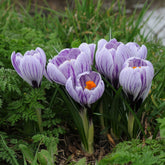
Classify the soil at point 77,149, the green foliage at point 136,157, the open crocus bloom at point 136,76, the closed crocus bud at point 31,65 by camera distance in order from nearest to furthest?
the green foliage at point 136,157 → the open crocus bloom at point 136,76 → the closed crocus bud at point 31,65 → the soil at point 77,149

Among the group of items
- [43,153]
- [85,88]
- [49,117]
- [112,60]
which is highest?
[112,60]

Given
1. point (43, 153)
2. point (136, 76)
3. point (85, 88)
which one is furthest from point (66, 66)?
point (43, 153)

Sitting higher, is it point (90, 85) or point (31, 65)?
point (31, 65)

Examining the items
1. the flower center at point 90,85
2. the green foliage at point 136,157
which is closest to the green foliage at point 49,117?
the green foliage at point 136,157

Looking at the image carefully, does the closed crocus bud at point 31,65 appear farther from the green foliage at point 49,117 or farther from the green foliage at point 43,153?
the green foliage at point 43,153

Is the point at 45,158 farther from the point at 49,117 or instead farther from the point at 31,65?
the point at 31,65

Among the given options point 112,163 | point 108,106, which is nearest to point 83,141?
point 108,106

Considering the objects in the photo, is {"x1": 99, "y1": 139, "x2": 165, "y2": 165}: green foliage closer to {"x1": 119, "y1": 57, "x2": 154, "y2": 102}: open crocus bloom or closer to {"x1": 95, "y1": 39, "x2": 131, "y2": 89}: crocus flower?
{"x1": 119, "y1": 57, "x2": 154, "y2": 102}: open crocus bloom
